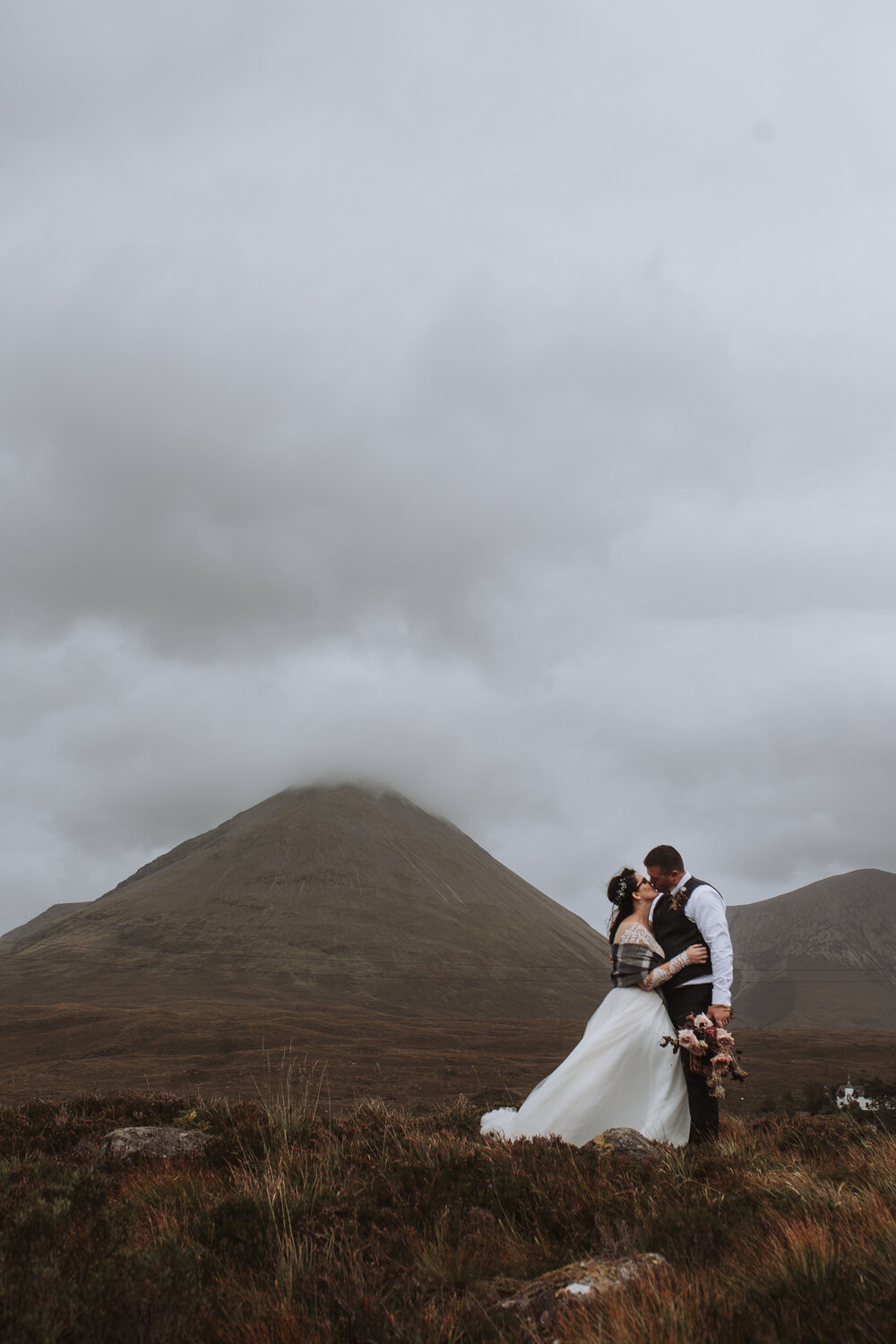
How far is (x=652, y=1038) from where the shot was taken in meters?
6.28

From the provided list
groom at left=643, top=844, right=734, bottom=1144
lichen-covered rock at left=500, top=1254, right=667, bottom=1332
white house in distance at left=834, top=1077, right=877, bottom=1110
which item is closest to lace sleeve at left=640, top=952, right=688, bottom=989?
groom at left=643, top=844, right=734, bottom=1144

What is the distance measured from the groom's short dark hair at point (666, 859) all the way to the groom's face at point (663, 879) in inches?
1.1

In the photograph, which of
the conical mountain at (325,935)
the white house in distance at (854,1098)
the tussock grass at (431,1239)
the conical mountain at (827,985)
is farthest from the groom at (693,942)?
the conical mountain at (827,985)

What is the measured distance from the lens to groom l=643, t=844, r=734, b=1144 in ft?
20.1

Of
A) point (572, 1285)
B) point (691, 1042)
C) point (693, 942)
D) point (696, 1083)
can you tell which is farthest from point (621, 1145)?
point (572, 1285)

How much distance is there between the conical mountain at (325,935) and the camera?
290 feet

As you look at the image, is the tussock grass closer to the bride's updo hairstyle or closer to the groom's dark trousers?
the groom's dark trousers

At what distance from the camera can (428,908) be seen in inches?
4946

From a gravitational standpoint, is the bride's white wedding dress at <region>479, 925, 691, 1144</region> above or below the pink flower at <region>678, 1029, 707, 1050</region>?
below

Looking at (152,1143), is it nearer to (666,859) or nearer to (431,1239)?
(431,1239)

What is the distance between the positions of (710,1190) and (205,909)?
394 ft

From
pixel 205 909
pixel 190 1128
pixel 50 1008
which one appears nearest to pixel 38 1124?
pixel 190 1128

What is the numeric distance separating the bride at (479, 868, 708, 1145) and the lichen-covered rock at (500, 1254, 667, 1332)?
10.4 feet

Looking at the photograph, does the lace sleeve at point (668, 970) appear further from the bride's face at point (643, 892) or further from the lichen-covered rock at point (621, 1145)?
the lichen-covered rock at point (621, 1145)
